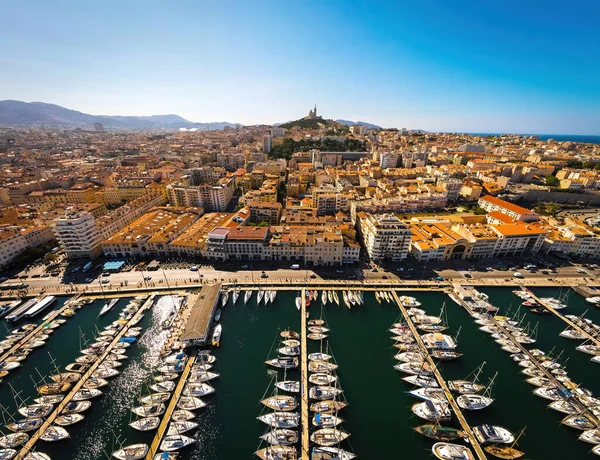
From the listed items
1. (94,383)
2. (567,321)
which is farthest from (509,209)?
(94,383)

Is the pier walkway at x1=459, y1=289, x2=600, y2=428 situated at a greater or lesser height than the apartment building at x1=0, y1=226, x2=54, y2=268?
lesser

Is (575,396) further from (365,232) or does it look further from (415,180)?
(415,180)

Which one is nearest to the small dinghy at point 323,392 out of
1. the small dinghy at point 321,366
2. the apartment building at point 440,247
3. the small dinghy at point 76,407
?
the small dinghy at point 321,366

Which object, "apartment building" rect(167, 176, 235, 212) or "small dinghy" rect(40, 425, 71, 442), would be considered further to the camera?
"apartment building" rect(167, 176, 235, 212)

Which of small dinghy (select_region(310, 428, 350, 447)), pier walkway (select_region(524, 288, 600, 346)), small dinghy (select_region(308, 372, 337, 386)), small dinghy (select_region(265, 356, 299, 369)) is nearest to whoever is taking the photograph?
small dinghy (select_region(310, 428, 350, 447))

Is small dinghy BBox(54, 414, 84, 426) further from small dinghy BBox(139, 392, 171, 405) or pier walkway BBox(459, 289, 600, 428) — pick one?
pier walkway BBox(459, 289, 600, 428)

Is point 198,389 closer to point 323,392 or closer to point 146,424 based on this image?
point 146,424

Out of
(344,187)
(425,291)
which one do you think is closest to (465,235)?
(425,291)

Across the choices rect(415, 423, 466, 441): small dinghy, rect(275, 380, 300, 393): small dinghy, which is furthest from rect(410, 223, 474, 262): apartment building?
rect(275, 380, 300, 393): small dinghy
